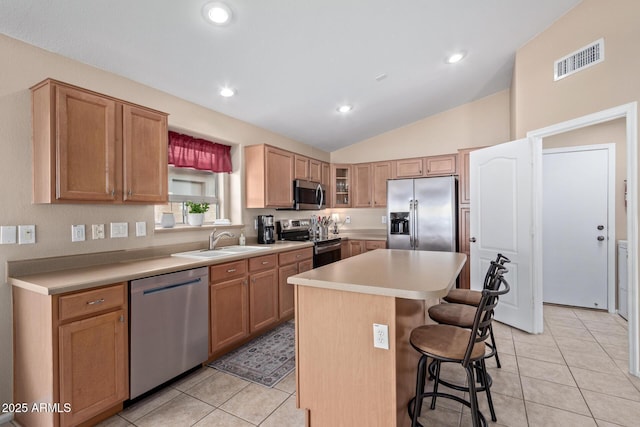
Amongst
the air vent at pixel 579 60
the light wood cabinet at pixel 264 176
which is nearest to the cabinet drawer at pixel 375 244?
the light wood cabinet at pixel 264 176

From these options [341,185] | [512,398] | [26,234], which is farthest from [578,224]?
[26,234]

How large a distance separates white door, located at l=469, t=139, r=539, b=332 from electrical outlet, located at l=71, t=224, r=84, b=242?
160 inches

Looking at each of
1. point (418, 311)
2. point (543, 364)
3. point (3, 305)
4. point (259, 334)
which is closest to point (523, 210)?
point (543, 364)

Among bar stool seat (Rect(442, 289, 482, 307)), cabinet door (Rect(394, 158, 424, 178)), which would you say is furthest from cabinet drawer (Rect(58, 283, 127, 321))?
cabinet door (Rect(394, 158, 424, 178))

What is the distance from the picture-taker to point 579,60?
2736mm

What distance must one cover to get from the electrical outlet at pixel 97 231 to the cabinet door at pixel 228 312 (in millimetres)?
937

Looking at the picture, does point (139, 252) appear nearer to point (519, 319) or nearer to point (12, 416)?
point (12, 416)

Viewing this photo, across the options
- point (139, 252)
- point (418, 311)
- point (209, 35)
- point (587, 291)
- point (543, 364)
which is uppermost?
point (209, 35)

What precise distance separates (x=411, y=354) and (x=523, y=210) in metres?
2.31

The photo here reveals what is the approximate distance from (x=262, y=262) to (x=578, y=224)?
4.08m

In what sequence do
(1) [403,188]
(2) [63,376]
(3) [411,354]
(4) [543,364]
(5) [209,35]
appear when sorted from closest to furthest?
(2) [63,376]
(3) [411,354]
(5) [209,35]
(4) [543,364]
(1) [403,188]

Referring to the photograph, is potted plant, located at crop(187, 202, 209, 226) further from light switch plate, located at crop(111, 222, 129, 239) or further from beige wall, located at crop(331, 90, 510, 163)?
beige wall, located at crop(331, 90, 510, 163)

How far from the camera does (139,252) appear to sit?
103 inches

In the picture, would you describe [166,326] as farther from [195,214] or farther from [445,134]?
[445,134]
